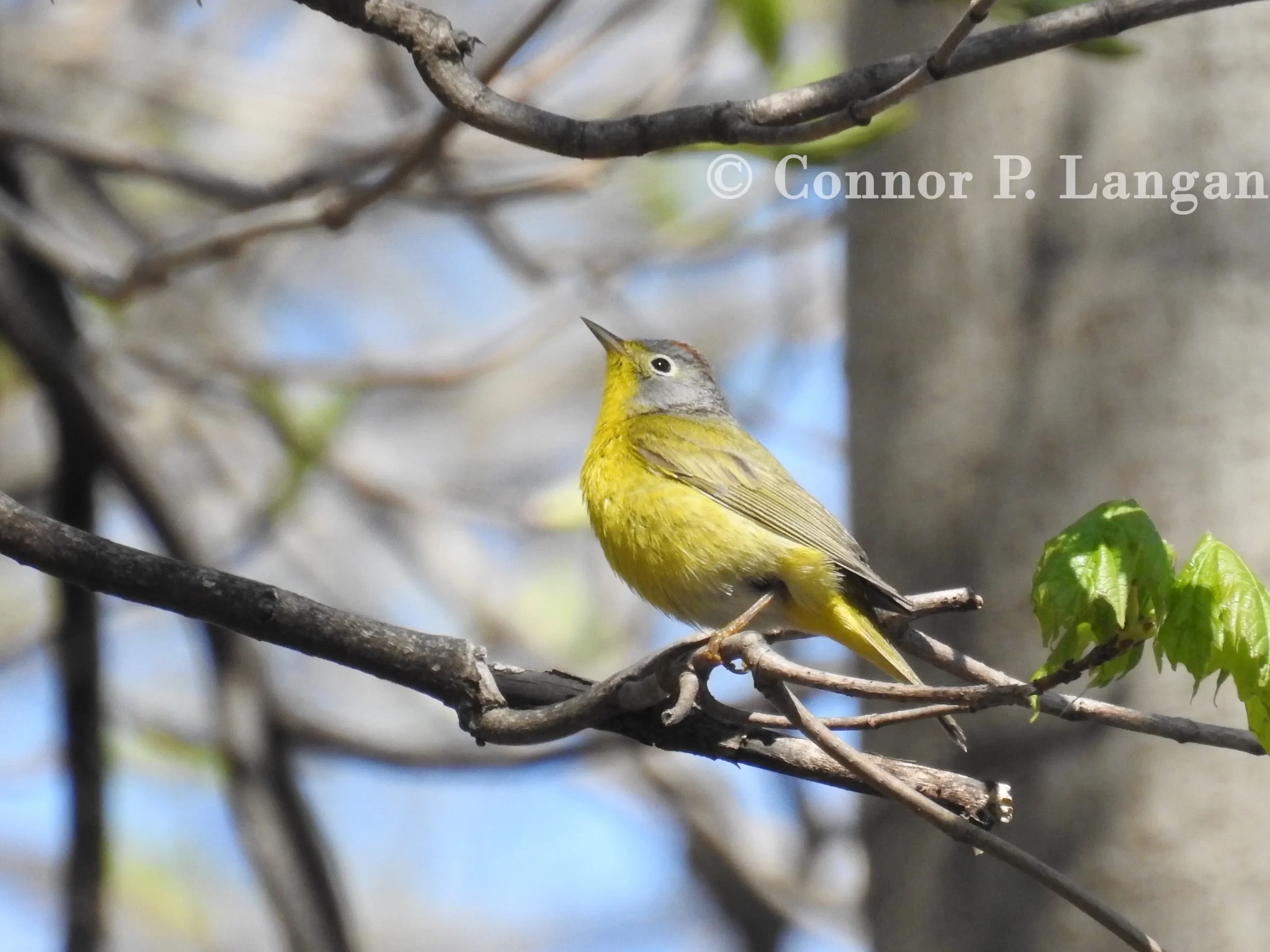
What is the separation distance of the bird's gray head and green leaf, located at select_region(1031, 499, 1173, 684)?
9.47 feet

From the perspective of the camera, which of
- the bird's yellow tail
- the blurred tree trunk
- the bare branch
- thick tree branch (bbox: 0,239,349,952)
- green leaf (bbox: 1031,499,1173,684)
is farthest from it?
thick tree branch (bbox: 0,239,349,952)

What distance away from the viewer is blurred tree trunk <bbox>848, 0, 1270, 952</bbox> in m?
2.93

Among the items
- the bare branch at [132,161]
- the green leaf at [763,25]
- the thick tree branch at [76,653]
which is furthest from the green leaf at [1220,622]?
the thick tree branch at [76,653]

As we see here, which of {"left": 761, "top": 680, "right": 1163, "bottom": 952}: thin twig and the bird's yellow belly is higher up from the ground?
the bird's yellow belly

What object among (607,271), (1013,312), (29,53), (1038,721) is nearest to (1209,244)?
(1013,312)

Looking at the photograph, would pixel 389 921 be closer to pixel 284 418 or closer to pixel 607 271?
pixel 284 418

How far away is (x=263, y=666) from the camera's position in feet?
14.5

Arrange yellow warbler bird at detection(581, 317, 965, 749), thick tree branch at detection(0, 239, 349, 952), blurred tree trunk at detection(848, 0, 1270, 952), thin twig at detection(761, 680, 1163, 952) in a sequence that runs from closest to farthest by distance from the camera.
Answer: thin twig at detection(761, 680, 1163, 952), blurred tree trunk at detection(848, 0, 1270, 952), yellow warbler bird at detection(581, 317, 965, 749), thick tree branch at detection(0, 239, 349, 952)

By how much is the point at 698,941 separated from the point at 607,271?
5256 mm

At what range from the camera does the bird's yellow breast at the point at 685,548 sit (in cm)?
358

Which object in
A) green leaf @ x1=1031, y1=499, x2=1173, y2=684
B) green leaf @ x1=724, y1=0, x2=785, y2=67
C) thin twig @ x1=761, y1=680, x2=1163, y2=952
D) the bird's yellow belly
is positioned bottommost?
thin twig @ x1=761, y1=680, x2=1163, y2=952

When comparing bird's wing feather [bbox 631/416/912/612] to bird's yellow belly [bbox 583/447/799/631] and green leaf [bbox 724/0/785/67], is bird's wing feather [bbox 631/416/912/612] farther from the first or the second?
green leaf [bbox 724/0/785/67]

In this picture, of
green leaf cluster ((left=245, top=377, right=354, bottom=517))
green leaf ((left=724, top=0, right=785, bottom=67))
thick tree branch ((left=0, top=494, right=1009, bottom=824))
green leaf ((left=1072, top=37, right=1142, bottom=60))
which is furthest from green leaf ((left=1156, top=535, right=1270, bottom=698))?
green leaf cluster ((left=245, top=377, right=354, bottom=517))

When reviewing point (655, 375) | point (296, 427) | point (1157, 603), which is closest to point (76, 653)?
point (296, 427)
